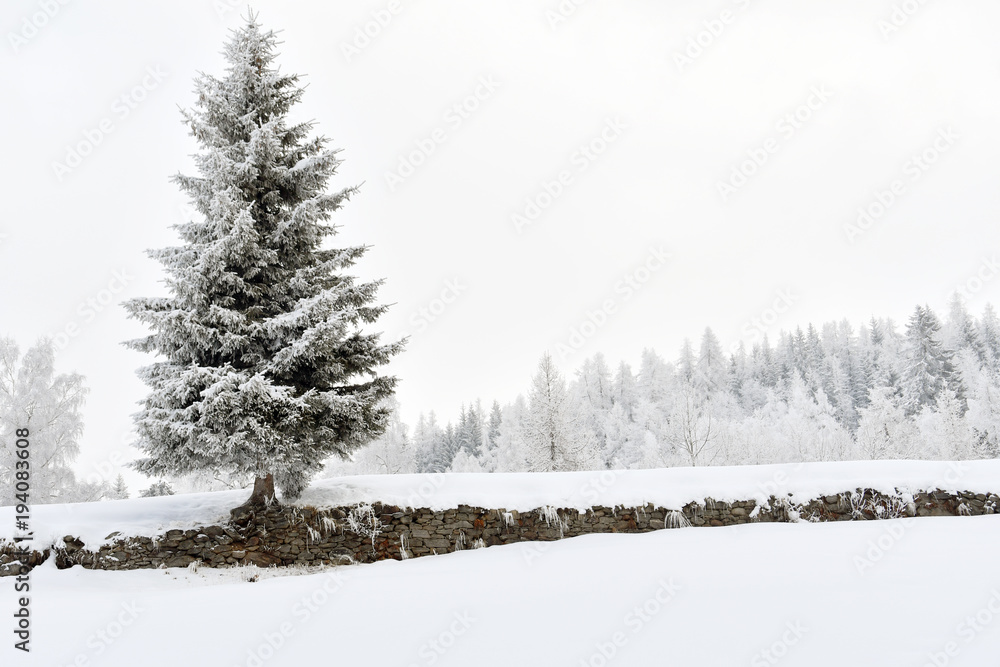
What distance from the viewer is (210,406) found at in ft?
23.4

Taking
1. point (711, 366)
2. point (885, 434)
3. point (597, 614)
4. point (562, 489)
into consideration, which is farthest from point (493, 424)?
point (597, 614)

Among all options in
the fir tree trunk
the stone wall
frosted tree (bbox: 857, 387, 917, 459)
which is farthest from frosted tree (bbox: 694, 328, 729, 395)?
the fir tree trunk

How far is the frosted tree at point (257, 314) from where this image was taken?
7477 mm

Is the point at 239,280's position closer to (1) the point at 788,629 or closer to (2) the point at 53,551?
(2) the point at 53,551

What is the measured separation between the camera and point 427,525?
8117mm

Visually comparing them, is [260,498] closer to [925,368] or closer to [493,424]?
[925,368]

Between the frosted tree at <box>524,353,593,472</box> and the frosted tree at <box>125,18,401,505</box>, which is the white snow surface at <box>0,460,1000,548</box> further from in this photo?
the frosted tree at <box>524,353,593,472</box>

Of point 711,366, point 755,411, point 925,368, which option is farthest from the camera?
point 711,366

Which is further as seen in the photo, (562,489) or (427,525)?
(562,489)

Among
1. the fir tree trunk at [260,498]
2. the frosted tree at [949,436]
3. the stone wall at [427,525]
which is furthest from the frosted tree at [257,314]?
the frosted tree at [949,436]

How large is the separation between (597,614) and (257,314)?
285 inches

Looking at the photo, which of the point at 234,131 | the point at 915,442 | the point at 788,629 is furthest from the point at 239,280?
the point at 915,442

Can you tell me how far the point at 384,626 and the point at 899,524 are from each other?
7616mm

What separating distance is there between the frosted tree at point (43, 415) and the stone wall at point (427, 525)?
1333 cm
